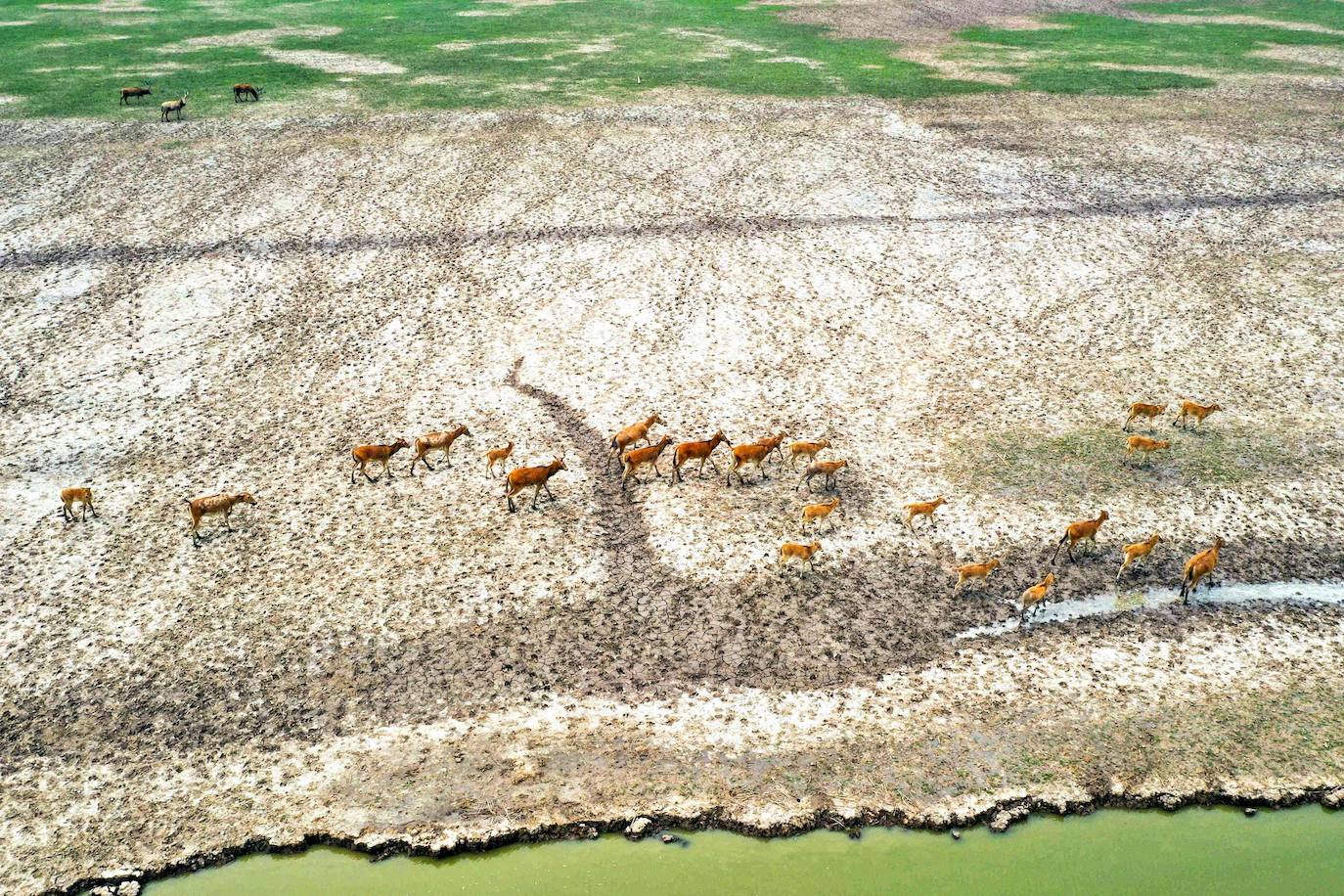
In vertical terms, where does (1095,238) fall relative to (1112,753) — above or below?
above

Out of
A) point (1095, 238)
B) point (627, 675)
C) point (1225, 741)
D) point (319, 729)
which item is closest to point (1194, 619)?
point (1225, 741)

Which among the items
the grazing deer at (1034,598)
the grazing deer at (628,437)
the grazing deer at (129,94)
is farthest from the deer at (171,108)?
the grazing deer at (1034,598)

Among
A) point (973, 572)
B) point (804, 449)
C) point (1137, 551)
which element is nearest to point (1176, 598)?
point (1137, 551)

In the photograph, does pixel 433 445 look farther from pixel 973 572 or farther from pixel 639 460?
pixel 973 572

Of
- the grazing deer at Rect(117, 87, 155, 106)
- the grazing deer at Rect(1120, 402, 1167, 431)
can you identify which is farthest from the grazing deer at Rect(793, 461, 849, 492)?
the grazing deer at Rect(117, 87, 155, 106)

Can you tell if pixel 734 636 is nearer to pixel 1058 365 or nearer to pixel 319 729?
pixel 319 729

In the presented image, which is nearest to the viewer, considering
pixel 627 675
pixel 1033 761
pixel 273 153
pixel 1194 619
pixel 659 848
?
pixel 659 848
